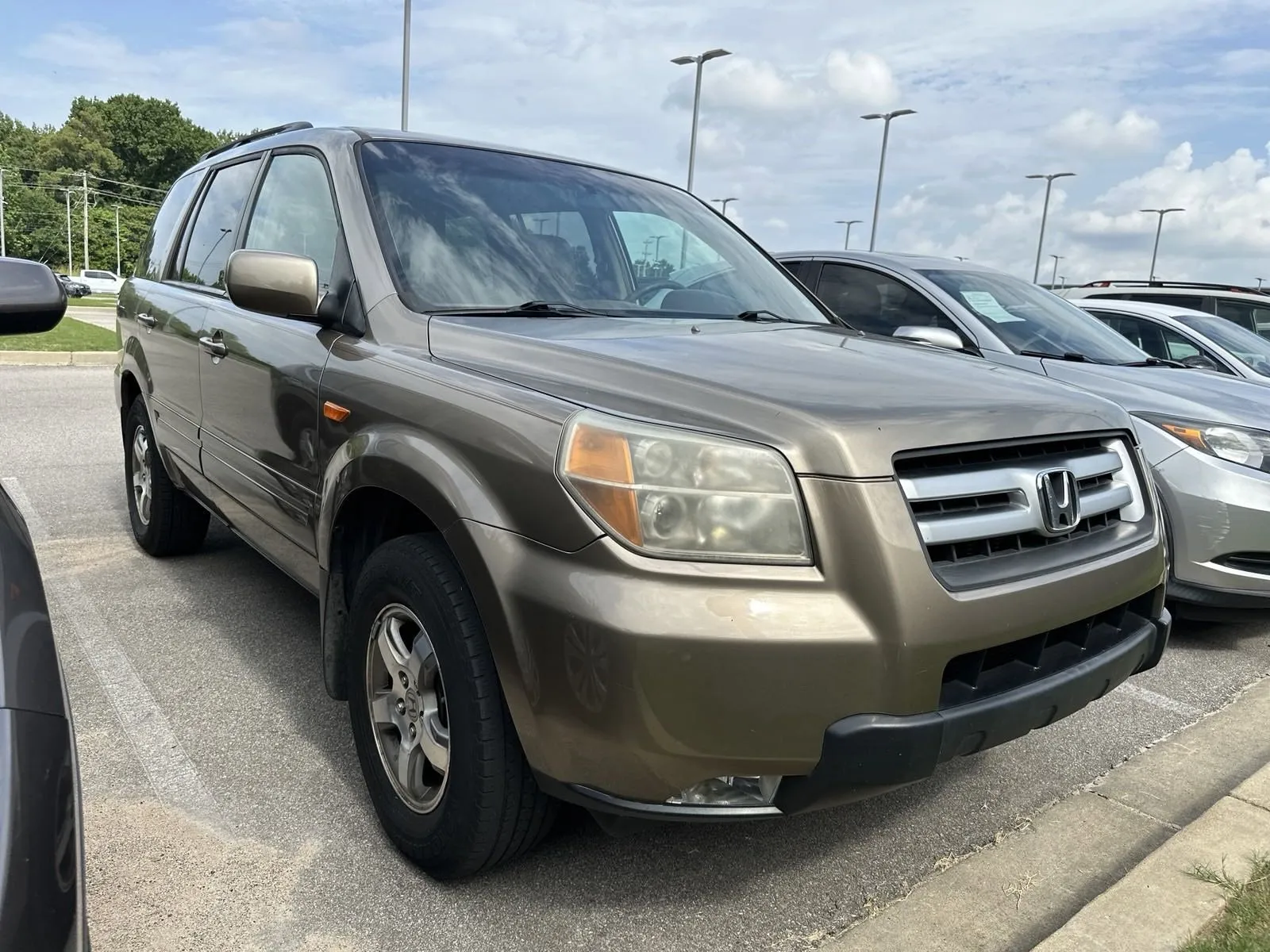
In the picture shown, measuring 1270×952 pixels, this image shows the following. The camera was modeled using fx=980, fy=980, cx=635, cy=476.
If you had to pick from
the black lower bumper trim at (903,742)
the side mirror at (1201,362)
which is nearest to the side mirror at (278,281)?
the black lower bumper trim at (903,742)

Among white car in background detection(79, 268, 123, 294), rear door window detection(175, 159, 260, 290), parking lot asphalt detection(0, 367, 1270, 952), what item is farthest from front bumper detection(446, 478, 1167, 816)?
white car in background detection(79, 268, 123, 294)

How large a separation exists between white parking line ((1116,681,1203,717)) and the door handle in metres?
3.41

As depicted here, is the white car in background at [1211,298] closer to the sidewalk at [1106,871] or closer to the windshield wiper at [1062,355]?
the windshield wiper at [1062,355]

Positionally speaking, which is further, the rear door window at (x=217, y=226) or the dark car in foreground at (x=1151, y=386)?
the dark car in foreground at (x=1151, y=386)

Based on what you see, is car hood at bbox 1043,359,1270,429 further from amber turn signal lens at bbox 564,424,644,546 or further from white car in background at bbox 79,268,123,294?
white car in background at bbox 79,268,123,294

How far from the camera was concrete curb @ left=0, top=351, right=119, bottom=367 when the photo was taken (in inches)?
487

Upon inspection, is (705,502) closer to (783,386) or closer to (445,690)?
(783,386)

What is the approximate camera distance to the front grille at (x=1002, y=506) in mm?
1874

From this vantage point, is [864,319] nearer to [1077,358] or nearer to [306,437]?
[1077,358]

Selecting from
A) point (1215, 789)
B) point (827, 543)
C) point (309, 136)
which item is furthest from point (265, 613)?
point (1215, 789)

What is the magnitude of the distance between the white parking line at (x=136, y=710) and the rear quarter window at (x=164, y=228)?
1500 mm

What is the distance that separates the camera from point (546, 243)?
9.67ft

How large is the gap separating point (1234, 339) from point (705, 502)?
753cm

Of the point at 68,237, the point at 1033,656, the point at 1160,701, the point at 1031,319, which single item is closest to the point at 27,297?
the point at 1033,656
